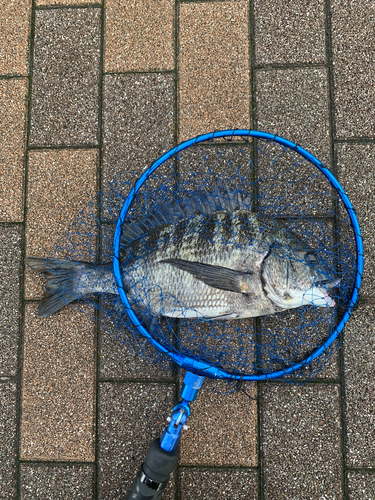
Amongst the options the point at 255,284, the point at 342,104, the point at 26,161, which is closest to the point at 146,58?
the point at 26,161

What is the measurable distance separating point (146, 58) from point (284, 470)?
326 cm

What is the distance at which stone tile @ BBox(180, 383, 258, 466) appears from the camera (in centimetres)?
276

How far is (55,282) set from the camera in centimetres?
277

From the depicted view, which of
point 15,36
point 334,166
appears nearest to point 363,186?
point 334,166

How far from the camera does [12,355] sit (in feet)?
9.47

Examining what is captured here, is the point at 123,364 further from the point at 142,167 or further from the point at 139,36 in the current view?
the point at 139,36

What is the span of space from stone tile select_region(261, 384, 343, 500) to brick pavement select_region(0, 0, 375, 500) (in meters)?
0.01

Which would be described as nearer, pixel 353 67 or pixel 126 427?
pixel 126 427

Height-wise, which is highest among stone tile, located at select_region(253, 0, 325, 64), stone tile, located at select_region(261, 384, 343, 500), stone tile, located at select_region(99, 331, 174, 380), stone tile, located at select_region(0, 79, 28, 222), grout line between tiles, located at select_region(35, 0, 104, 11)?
grout line between tiles, located at select_region(35, 0, 104, 11)

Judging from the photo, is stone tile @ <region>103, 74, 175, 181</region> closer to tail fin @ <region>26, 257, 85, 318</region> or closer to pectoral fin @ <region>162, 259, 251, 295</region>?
tail fin @ <region>26, 257, 85, 318</region>

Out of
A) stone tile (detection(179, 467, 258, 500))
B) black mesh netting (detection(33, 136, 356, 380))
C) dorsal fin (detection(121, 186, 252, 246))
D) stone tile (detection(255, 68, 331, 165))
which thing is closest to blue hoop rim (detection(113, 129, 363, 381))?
black mesh netting (detection(33, 136, 356, 380))

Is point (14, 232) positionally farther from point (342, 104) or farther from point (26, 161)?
point (342, 104)

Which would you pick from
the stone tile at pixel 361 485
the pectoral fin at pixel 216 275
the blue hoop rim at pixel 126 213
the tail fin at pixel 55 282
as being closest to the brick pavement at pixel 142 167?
the stone tile at pixel 361 485

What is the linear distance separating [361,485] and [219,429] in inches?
42.0
